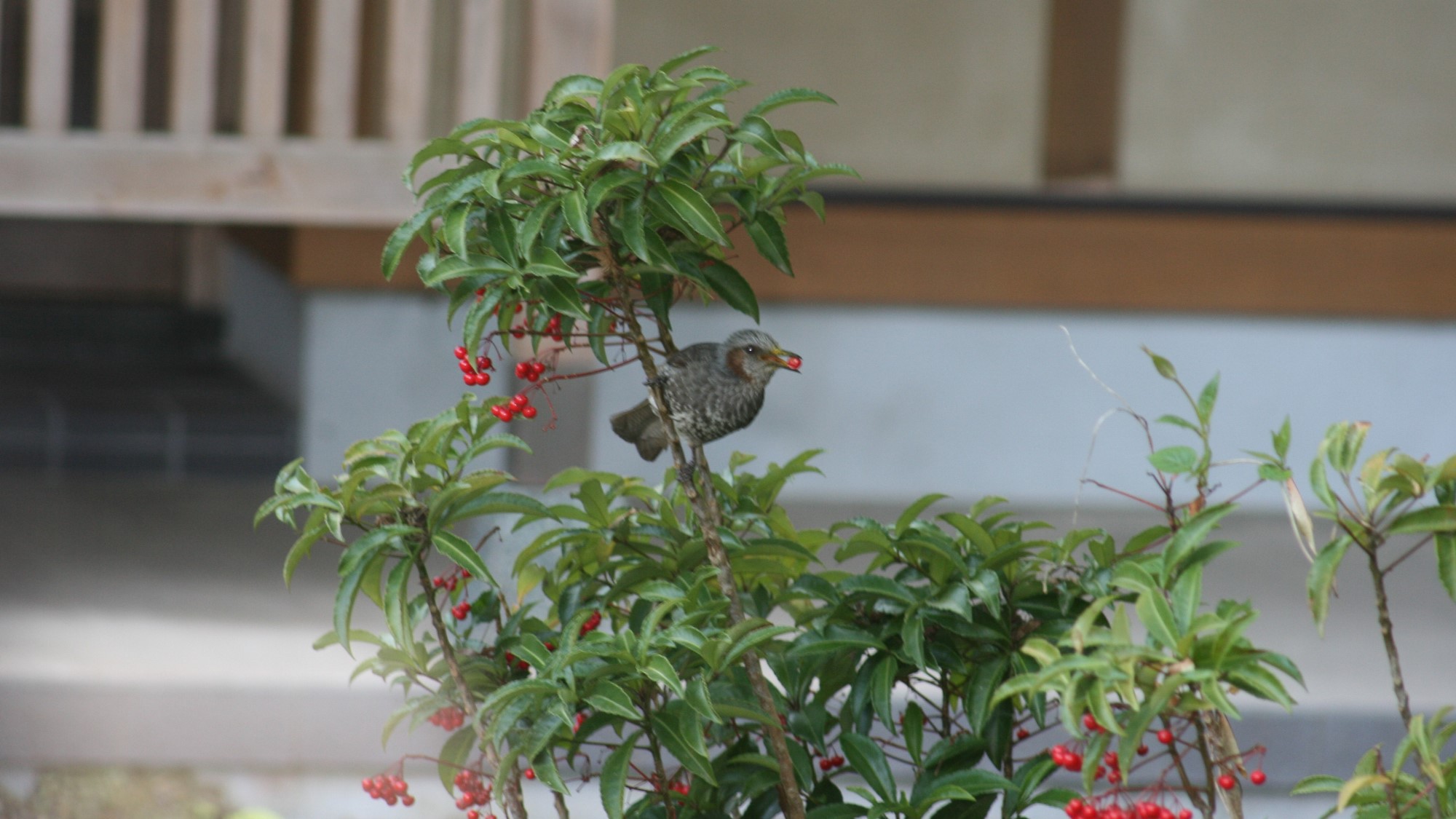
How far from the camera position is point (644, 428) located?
127 centimetres

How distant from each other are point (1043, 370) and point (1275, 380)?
0.81 m

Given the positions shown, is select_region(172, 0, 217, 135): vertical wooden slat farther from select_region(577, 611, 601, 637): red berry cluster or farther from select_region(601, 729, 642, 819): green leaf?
select_region(601, 729, 642, 819): green leaf

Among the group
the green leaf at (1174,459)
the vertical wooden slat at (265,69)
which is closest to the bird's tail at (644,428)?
the green leaf at (1174,459)

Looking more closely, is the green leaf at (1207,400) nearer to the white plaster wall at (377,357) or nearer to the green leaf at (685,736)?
the green leaf at (685,736)

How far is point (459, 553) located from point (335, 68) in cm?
207

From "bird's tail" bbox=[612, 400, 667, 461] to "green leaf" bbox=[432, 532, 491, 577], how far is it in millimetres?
209

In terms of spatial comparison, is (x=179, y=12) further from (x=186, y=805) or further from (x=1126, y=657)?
(x=1126, y=657)

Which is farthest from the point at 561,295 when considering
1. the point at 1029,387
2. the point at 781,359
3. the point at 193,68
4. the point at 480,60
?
the point at 1029,387

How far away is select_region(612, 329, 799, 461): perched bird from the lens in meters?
1.17

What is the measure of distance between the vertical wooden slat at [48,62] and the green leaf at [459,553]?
2.22 metres

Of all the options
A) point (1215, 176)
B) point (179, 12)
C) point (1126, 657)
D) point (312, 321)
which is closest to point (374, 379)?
point (312, 321)

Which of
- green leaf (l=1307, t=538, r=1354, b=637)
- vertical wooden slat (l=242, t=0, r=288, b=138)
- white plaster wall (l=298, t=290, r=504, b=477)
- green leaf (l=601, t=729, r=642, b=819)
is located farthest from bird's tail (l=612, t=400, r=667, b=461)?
white plaster wall (l=298, t=290, r=504, b=477)

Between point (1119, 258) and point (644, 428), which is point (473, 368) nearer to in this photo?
point (644, 428)

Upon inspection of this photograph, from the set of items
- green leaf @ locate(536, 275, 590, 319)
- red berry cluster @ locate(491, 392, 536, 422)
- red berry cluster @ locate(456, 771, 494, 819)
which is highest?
green leaf @ locate(536, 275, 590, 319)
